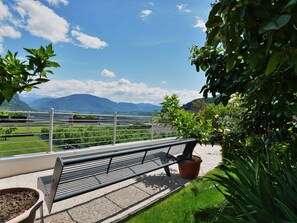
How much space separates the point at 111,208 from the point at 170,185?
1588mm

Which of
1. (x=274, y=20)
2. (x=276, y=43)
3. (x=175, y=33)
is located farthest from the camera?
(x=175, y=33)

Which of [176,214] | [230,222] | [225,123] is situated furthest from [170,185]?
[230,222]

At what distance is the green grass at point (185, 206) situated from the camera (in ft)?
10.0

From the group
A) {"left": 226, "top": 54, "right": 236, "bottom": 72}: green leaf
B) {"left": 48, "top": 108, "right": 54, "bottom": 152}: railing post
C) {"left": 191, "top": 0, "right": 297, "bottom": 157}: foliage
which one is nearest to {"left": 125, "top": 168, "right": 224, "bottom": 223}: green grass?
{"left": 191, "top": 0, "right": 297, "bottom": 157}: foliage

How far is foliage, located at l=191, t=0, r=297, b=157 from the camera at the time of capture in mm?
731

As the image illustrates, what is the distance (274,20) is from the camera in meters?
0.61

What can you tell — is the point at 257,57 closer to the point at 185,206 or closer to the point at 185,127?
the point at 185,206

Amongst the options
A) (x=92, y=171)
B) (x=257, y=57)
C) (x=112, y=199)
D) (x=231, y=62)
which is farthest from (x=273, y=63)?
(x=112, y=199)

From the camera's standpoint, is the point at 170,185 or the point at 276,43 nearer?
the point at 276,43

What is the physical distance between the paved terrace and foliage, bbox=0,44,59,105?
7.82 ft

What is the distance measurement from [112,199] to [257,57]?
3643 mm

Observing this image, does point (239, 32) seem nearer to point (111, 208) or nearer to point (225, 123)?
point (111, 208)

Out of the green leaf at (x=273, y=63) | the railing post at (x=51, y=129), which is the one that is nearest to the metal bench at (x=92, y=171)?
the green leaf at (x=273, y=63)

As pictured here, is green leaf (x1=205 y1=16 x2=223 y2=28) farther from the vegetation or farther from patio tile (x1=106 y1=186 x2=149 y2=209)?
patio tile (x1=106 y1=186 x2=149 y2=209)
